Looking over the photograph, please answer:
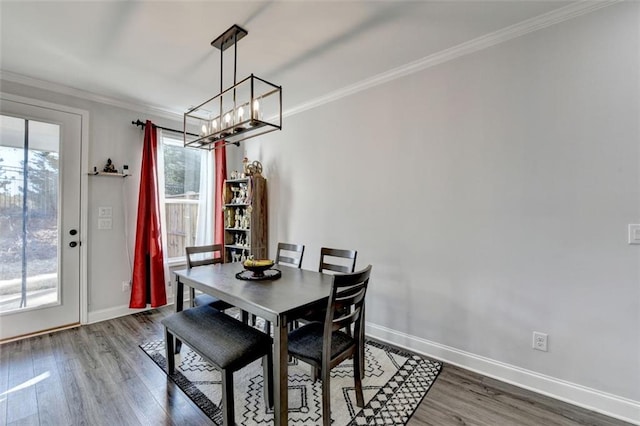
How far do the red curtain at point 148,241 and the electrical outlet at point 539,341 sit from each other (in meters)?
3.87

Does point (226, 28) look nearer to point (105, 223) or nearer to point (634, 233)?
point (105, 223)

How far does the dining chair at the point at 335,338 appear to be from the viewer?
162 cm

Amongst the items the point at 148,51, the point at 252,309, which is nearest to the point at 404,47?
the point at 148,51

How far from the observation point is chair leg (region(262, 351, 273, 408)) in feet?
5.96

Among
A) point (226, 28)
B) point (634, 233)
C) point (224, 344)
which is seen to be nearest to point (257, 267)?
point (224, 344)

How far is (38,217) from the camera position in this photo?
9.76 feet

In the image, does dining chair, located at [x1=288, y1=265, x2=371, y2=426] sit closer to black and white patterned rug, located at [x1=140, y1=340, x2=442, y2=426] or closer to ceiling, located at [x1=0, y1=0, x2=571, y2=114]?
black and white patterned rug, located at [x1=140, y1=340, x2=442, y2=426]

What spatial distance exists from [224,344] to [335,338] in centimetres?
69

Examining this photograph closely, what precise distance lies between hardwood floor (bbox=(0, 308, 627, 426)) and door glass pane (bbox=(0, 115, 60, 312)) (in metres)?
0.58

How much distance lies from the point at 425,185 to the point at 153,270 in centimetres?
331

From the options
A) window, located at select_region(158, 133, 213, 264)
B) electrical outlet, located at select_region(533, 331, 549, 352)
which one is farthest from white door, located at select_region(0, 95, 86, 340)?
electrical outlet, located at select_region(533, 331, 549, 352)

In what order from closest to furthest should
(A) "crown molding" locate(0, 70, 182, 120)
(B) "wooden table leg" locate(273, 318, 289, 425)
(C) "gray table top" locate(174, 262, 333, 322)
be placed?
1. (B) "wooden table leg" locate(273, 318, 289, 425)
2. (C) "gray table top" locate(174, 262, 333, 322)
3. (A) "crown molding" locate(0, 70, 182, 120)

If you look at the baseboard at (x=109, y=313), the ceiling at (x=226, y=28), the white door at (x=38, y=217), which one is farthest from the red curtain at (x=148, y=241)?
the ceiling at (x=226, y=28)

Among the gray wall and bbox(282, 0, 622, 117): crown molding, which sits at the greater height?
bbox(282, 0, 622, 117): crown molding
